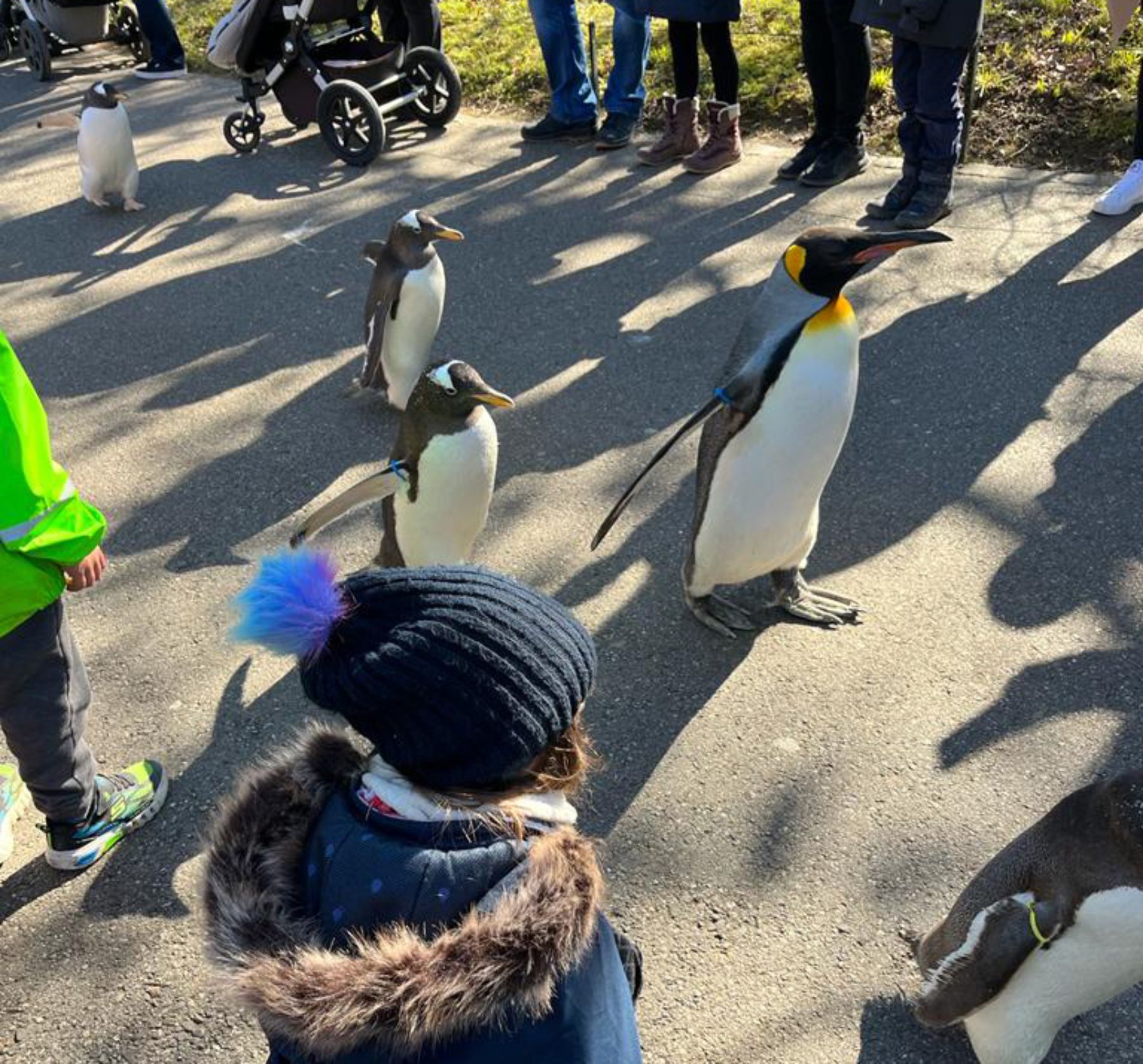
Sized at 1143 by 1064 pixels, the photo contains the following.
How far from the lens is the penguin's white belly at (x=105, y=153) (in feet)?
16.4

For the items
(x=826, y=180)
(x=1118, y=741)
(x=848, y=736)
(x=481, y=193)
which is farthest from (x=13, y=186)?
(x=1118, y=741)

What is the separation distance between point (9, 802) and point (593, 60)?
15.8ft

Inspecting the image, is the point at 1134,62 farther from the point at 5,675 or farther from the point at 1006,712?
the point at 5,675

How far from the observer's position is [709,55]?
5.01 meters

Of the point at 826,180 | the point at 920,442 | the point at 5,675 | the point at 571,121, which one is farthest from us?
the point at 571,121

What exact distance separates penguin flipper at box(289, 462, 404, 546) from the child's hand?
588 millimetres

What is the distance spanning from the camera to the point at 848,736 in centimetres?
240

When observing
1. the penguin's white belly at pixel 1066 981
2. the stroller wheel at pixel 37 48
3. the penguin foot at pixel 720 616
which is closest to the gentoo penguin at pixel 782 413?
the penguin foot at pixel 720 616

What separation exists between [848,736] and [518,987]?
146cm

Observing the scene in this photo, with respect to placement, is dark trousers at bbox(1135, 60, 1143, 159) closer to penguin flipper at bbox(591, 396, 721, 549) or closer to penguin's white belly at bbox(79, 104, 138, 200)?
penguin flipper at bbox(591, 396, 721, 549)

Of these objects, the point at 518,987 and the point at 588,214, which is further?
the point at 588,214

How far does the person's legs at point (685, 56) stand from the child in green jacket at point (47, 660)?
3.86m

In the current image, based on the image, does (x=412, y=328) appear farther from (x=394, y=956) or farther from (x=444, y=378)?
(x=394, y=956)

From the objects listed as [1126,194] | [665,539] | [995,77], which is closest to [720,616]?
[665,539]
